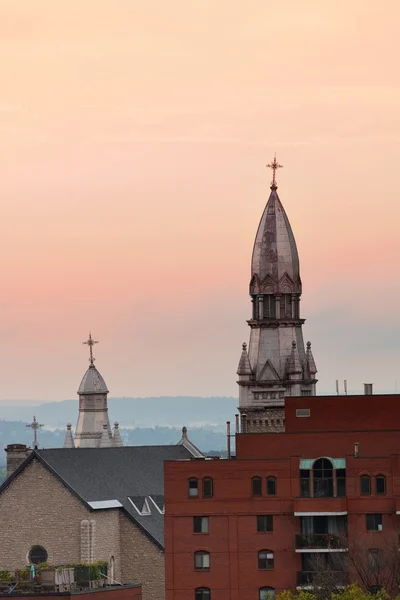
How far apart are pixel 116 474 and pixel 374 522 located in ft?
110

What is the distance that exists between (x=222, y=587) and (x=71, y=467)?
85.1 ft

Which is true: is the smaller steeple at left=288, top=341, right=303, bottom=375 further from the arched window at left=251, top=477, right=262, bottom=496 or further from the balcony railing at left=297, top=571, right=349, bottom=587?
the balcony railing at left=297, top=571, right=349, bottom=587

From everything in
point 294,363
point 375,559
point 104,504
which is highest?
point 294,363

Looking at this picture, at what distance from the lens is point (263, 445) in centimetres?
12538

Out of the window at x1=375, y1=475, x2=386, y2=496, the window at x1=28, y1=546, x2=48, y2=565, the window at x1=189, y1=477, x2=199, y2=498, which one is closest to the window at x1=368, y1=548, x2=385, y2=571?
the window at x1=375, y1=475, x2=386, y2=496

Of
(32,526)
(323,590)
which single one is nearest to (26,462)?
(32,526)

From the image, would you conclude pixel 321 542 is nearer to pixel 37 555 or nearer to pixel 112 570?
pixel 112 570

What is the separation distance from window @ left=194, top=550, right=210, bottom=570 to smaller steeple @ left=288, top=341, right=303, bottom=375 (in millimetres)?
49001

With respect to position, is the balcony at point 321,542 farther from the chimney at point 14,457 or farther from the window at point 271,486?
the chimney at point 14,457

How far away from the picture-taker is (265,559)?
12294 centimetres

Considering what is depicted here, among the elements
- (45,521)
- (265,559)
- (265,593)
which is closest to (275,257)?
(45,521)

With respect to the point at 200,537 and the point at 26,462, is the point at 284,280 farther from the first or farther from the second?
the point at 200,537

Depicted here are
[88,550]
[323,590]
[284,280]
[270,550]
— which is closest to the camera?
[323,590]

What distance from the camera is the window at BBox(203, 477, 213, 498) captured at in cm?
12412
